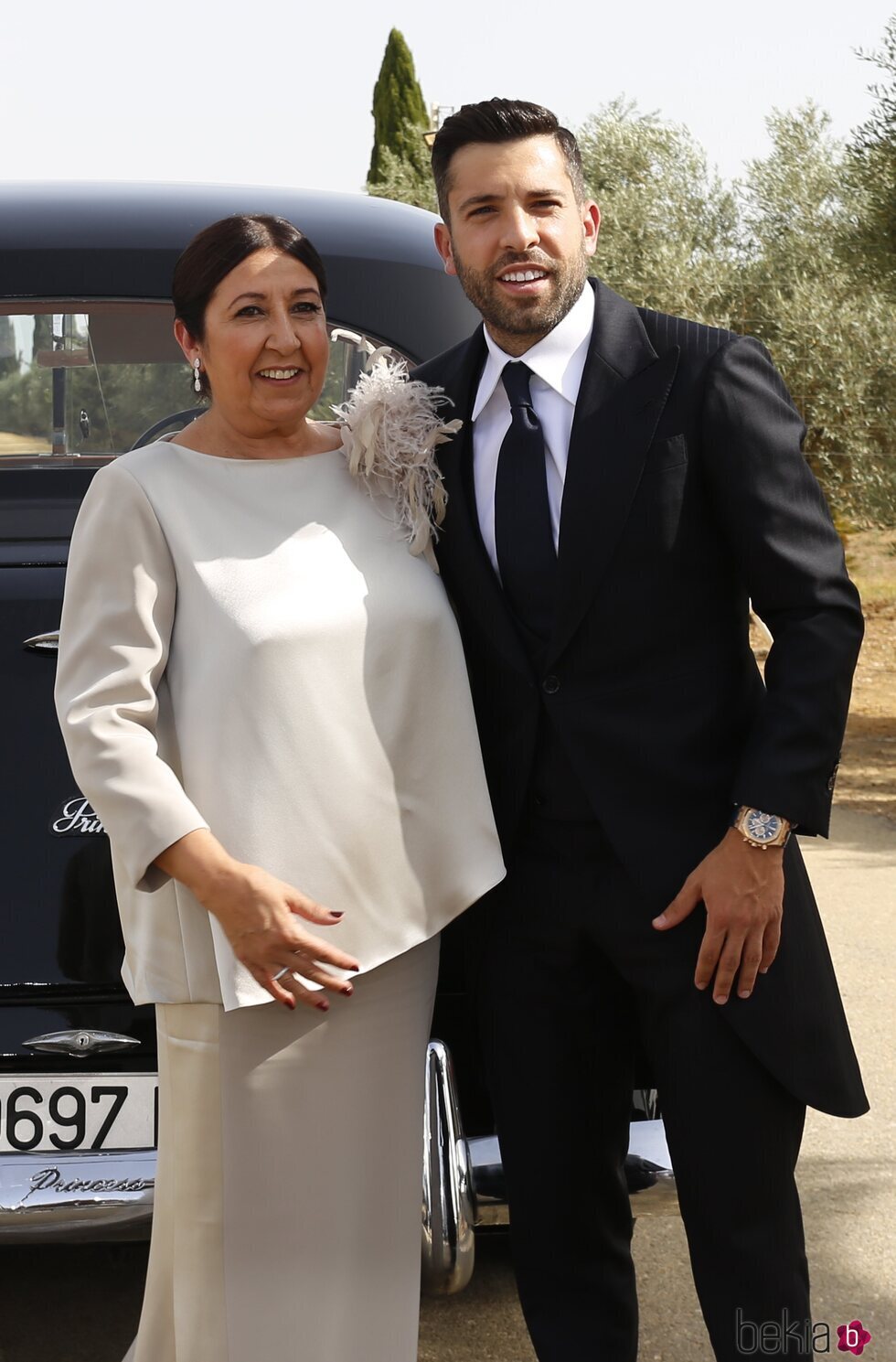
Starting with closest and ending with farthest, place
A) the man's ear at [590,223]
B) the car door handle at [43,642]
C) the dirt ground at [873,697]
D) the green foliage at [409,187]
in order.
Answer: the man's ear at [590,223]
the car door handle at [43,642]
the dirt ground at [873,697]
the green foliage at [409,187]

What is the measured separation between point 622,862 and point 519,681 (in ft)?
1.10

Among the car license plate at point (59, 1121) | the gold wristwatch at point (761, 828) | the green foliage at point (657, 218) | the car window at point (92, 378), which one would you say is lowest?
the car license plate at point (59, 1121)

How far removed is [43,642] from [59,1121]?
0.90 m

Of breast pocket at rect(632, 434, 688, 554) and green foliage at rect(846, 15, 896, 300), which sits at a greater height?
green foliage at rect(846, 15, 896, 300)

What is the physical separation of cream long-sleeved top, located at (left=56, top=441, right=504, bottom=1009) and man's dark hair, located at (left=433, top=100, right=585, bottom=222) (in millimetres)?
592

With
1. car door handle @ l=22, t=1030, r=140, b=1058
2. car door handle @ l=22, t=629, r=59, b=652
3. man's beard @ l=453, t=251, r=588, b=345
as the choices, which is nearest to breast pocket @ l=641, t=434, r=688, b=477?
man's beard @ l=453, t=251, r=588, b=345

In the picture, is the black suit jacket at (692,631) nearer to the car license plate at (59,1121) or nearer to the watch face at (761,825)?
the watch face at (761,825)

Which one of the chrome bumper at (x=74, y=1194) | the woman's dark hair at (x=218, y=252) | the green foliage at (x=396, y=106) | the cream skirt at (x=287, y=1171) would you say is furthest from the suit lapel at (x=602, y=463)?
the green foliage at (x=396, y=106)

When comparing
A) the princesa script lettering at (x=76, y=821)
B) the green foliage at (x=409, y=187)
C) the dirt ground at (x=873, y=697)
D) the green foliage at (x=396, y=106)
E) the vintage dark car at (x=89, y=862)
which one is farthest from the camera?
the green foliage at (x=396, y=106)

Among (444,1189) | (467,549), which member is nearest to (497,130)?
(467,549)

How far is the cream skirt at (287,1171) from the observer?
2.35 meters

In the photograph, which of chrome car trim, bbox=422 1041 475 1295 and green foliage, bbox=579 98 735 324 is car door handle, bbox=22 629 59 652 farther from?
green foliage, bbox=579 98 735 324

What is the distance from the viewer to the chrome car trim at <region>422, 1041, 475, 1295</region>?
2.65 meters

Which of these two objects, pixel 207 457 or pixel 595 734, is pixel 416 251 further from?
pixel 595 734
